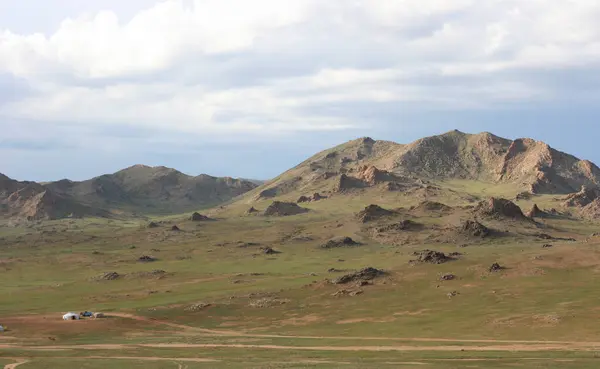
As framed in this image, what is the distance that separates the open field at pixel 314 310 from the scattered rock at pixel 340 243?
7.94 meters

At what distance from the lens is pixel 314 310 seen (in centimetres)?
10425

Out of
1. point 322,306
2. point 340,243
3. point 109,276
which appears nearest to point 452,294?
point 322,306

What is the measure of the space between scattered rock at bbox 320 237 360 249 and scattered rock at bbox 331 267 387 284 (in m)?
58.6

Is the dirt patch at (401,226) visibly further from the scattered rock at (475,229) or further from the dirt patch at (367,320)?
the dirt patch at (367,320)

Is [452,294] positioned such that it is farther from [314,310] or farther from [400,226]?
[400,226]

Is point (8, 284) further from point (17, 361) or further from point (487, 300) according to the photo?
point (487, 300)

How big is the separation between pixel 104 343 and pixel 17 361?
16.7 meters

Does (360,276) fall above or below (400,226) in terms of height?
below

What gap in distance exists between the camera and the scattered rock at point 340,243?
603 feet

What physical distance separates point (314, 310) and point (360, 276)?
19.9 metres

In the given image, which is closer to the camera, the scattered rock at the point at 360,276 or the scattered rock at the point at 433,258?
the scattered rock at the point at 360,276

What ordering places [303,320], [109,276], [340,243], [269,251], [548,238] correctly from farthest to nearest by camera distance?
[340,243] → [269,251] → [548,238] → [109,276] → [303,320]

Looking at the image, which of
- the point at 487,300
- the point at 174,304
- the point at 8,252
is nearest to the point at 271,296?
the point at 174,304

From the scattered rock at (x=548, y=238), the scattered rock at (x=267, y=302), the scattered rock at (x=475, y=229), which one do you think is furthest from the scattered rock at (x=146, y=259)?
the scattered rock at (x=548, y=238)
